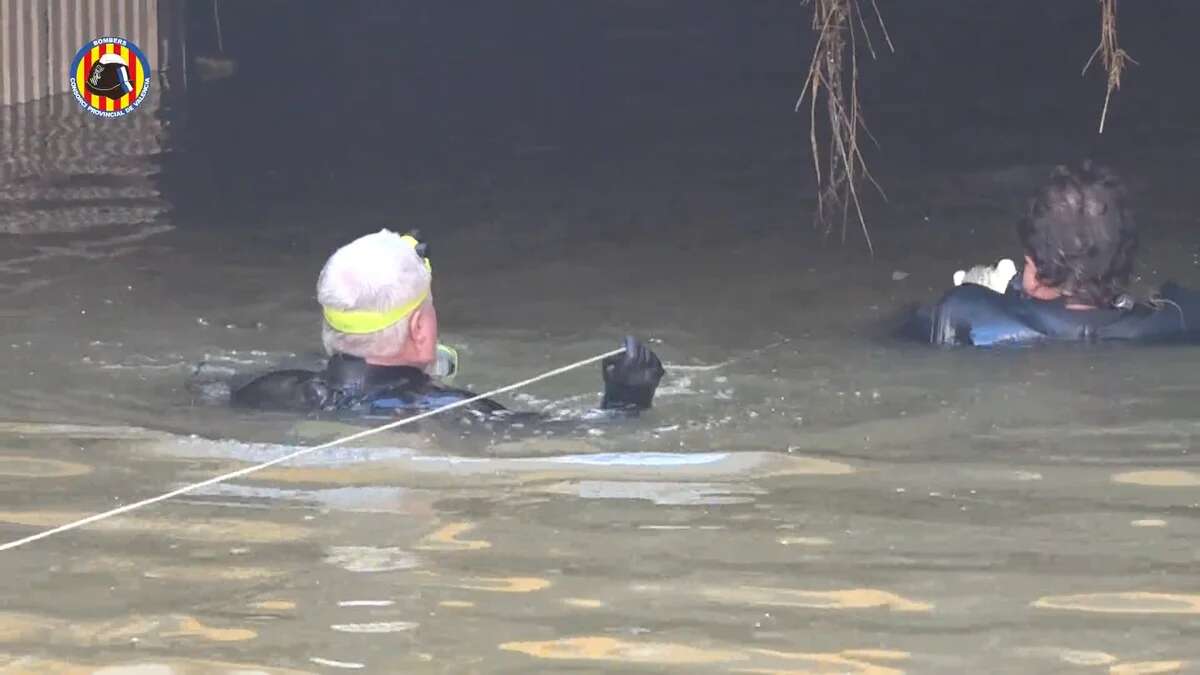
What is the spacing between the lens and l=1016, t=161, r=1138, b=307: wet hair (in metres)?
6.35

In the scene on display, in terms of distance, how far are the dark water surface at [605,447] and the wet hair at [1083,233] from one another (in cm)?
25

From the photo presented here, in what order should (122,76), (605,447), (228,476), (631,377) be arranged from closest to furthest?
(228,476), (605,447), (631,377), (122,76)

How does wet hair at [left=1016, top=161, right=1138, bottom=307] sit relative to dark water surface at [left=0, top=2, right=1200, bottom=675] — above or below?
above

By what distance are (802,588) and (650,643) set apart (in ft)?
1.49

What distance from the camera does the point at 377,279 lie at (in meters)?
5.48

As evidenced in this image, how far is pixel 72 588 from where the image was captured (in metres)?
4.16

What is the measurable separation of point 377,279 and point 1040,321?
2.23 meters

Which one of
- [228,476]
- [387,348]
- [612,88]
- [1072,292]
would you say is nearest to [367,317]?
[387,348]

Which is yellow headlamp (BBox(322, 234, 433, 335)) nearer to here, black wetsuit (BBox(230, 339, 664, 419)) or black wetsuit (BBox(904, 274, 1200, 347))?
black wetsuit (BBox(230, 339, 664, 419))

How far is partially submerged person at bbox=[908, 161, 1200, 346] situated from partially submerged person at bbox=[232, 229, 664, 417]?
4.54 ft

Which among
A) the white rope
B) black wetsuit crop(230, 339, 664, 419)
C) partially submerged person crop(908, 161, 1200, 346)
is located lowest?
the white rope

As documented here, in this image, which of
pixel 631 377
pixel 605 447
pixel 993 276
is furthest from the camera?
pixel 993 276

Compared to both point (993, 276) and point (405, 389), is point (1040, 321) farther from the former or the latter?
point (405, 389)

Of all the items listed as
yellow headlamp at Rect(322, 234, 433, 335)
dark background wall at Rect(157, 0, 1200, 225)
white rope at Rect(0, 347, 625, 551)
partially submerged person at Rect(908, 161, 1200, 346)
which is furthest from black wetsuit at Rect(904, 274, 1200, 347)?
dark background wall at Rect(157, 0, 1200, 225)
